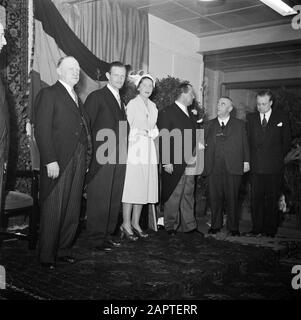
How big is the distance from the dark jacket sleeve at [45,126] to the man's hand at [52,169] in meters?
0.03

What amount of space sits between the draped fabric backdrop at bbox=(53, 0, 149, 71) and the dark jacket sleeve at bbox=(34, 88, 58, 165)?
2.25 m

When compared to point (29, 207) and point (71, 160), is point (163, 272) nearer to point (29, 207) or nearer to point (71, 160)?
point (71, 160)

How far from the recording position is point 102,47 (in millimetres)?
5254

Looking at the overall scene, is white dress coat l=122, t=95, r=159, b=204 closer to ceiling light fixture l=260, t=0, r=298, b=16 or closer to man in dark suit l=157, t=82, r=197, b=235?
man in dark suit l=157, t=82, r=197, b=235

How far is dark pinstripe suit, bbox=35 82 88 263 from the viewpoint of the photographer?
9.51ft

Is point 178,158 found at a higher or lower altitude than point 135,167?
higher

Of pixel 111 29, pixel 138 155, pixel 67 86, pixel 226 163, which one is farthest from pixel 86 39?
pixel 226 163

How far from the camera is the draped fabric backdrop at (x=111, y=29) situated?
4902 millimetres

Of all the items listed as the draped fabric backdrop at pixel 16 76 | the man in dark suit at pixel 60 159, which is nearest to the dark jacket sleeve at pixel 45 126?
the man in dark suit at pixel 60 159

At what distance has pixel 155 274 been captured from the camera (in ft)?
9.65

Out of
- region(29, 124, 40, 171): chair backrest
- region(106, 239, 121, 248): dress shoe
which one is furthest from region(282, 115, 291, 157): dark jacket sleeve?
region(29, 124, 40, 171): chair backrest

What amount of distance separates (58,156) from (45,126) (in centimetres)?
26
